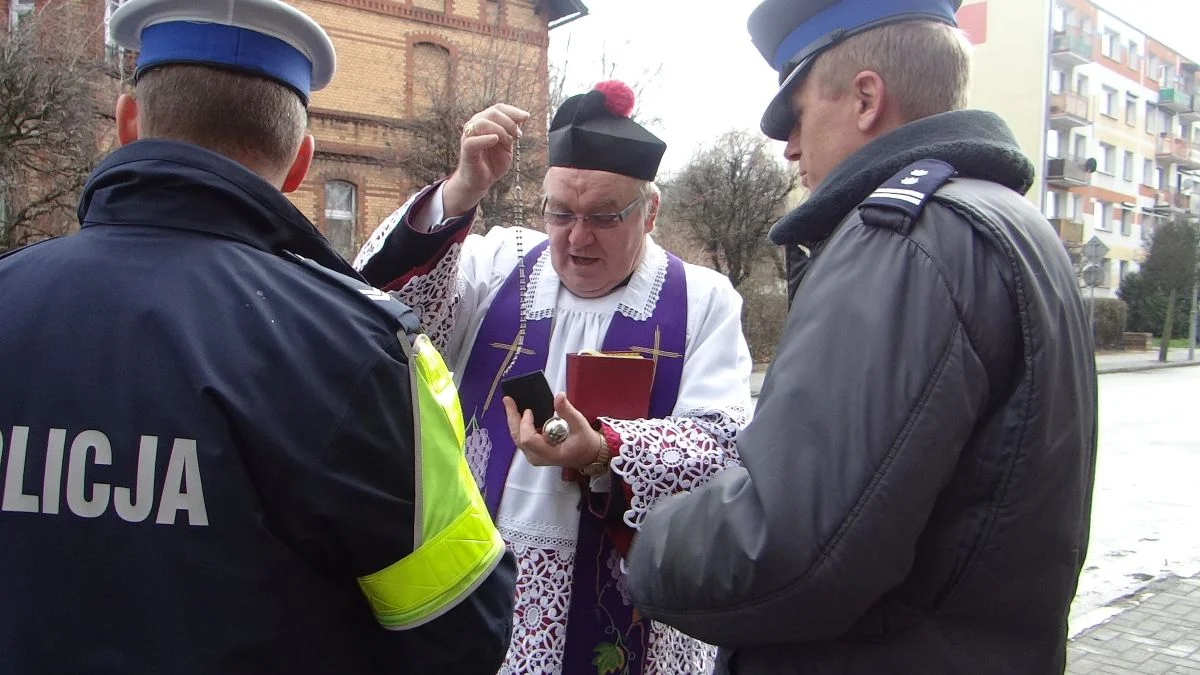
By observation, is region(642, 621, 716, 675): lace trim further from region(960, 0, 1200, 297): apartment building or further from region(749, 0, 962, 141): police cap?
region(960, 0, 1200, 297): apartment building

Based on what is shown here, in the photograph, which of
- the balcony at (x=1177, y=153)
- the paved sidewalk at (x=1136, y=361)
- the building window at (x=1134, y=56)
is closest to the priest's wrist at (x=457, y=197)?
the paved sidewalk at (x=1136, y=361)

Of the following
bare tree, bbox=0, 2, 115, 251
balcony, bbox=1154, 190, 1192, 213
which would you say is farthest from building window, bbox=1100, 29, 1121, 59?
bare tree, bbox=0, 2, 115, 251

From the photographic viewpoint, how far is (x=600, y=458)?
6.20 feet

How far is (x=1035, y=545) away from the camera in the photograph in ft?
4.15

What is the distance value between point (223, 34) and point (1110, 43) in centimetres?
4838

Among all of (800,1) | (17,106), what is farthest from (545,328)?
(17,106)

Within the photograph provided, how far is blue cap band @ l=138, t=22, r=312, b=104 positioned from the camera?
128 cm

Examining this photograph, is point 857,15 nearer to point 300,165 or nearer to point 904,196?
point 904,196

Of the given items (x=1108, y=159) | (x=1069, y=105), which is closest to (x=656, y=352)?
(x=1069, y=105)

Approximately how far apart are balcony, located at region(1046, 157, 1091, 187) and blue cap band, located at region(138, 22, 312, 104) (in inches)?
1582

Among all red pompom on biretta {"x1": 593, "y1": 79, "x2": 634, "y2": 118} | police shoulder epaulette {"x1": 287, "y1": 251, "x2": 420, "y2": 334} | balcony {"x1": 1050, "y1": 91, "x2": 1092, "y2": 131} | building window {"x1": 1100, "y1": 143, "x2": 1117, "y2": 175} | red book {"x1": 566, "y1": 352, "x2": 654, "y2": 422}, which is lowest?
red book {"x1": 566, "y1": 352, "x2": 654, "y2": 422}

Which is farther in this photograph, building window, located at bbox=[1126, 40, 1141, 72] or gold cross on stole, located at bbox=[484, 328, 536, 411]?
building window, located at bbox=[1126, 40, 1141, 72]

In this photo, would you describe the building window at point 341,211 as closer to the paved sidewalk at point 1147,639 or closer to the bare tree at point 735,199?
the bare tree at point 735,199

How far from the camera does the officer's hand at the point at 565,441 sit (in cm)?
184
